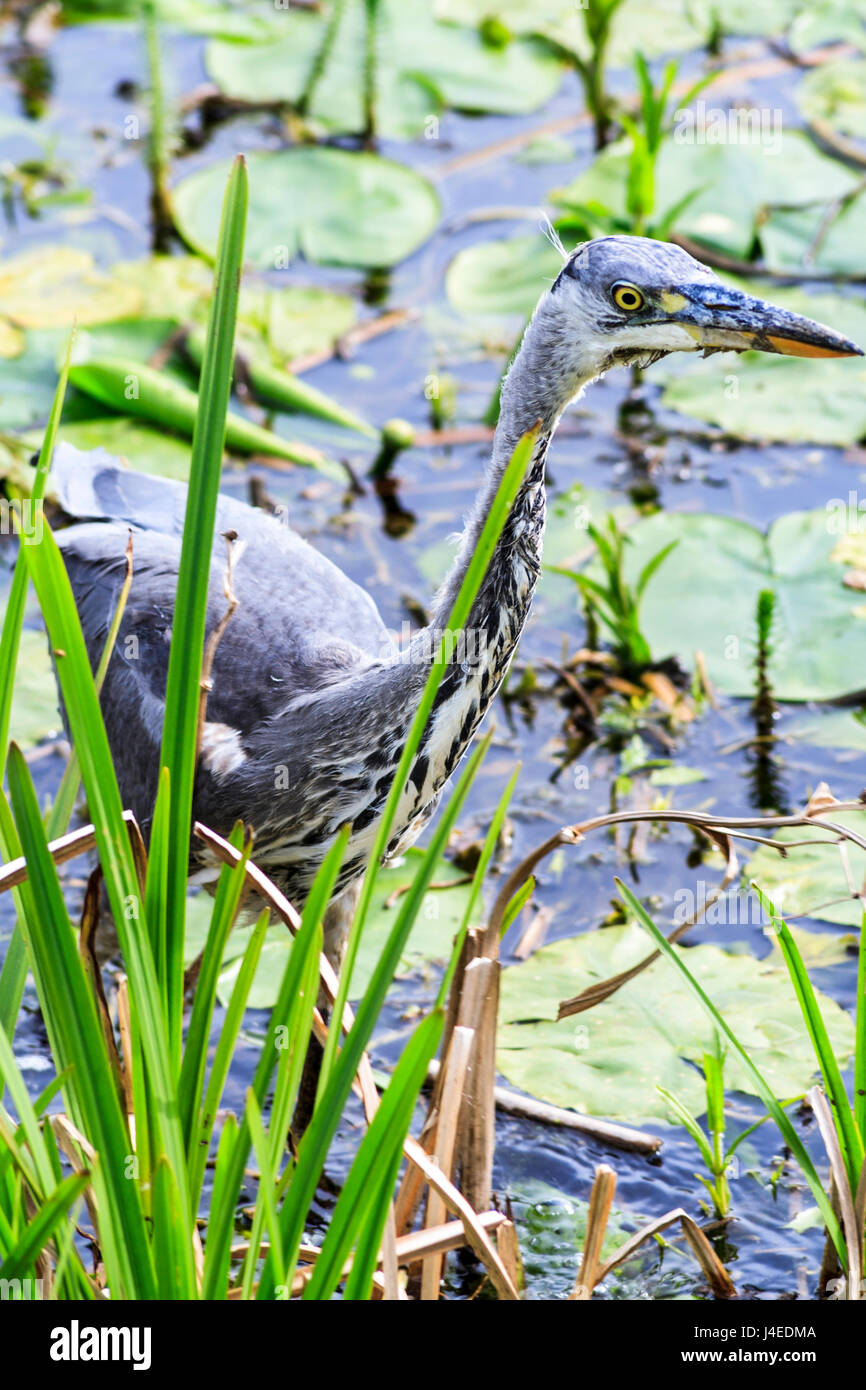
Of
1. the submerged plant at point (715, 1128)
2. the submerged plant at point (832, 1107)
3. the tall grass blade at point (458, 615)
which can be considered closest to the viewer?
the tall grass blade at point (458, 615)

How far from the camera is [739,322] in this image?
8.67 ft

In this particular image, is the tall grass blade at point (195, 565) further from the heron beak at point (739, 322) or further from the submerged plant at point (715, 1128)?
the submerged plant at point (715, 1128)

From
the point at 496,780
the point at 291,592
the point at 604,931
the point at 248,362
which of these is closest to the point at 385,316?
the point at 248,362

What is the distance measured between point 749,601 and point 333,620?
1642 mm

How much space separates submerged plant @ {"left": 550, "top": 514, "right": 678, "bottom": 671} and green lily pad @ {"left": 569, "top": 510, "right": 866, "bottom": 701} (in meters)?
0.09

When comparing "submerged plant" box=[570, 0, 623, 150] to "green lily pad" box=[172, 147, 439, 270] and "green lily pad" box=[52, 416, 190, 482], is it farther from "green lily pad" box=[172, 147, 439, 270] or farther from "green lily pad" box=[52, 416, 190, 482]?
"green lily pad" box=[52, 416, 190, 482]

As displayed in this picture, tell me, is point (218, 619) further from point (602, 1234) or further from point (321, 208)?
point (321, 208)

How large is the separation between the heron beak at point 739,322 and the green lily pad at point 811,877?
1.56m

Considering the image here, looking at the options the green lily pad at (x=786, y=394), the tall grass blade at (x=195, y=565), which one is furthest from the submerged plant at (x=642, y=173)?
the tall grass blade at (x=195, y=565)

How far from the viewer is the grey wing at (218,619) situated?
338cm

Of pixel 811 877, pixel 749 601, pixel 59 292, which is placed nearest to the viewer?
pixel 811 877

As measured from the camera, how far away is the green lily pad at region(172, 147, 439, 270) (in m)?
6.12

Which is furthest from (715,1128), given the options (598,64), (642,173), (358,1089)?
(598,64)
